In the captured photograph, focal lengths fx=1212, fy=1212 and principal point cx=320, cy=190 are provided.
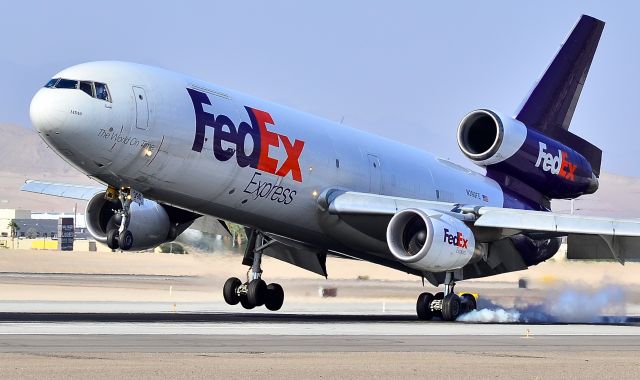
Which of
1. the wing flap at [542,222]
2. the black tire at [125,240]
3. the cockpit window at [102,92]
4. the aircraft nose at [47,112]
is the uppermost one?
the cockpit window at [102,92]

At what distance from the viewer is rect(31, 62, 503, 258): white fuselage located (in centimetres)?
2670

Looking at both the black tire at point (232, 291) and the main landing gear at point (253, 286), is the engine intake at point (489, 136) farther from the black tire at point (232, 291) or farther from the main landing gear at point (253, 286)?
the black tire at point (232, 291)

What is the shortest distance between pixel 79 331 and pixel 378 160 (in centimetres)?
1358

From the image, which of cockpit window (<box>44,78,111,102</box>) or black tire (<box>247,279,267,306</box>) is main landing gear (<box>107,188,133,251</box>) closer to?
cockpit window (<box>44,78,111,102</box>)

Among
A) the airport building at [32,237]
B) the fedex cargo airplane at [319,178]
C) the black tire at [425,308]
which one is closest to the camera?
the fedex cargo airplane at [319,178]

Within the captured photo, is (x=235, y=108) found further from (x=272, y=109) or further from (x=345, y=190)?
(x=345, y=190)

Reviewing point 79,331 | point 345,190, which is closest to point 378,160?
point 345,190

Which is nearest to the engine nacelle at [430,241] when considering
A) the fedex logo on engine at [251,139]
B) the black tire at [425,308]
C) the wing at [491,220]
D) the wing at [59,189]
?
the wing at [491,220]

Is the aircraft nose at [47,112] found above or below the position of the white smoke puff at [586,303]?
above

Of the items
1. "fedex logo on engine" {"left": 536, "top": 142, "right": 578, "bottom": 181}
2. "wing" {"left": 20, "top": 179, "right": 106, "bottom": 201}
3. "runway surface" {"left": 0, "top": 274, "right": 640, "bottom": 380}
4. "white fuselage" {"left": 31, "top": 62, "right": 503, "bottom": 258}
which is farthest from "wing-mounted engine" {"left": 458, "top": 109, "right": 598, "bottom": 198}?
"wing" {"left": 20, "top": 179, "right": 106, "bottom": 201}

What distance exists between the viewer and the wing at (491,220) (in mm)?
31047

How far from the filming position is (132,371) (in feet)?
50.7

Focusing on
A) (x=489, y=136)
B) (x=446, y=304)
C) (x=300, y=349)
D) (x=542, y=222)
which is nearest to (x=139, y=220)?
(x=446, y=304)

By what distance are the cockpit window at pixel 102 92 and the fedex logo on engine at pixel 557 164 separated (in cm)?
1441
